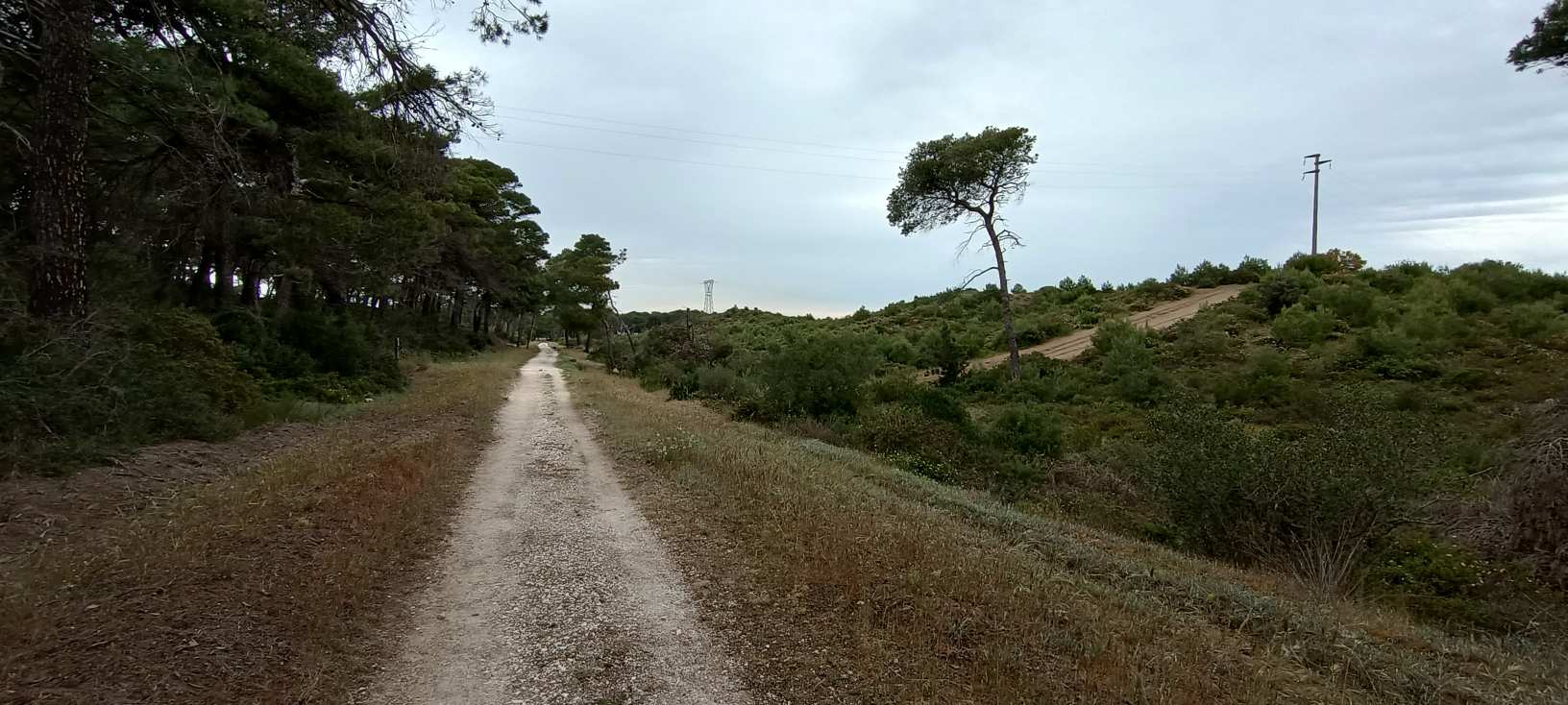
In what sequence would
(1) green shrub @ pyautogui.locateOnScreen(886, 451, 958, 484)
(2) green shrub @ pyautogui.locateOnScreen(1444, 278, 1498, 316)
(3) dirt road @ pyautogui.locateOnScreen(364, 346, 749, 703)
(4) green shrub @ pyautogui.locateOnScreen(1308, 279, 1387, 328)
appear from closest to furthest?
(3) dirt road @ pyautogui.locateOnScreen(364, 346, 749, 703) < (1) green shrub @ pyautogui.locateOnScreen(886, 451, 958, 484) < (2) green shrub @ pyautogui.locateOnScreen(1444, 278, 1498, 316) < (4) green shrub @ pyautogui.locateOnScreen(1308, 279, 1387, 328)

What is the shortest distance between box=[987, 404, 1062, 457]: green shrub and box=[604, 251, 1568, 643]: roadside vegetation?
68 millimetres

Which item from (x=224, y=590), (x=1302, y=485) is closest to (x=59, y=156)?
(x=224, y=590)

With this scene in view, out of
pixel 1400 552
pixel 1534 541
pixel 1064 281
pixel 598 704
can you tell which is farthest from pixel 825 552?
pixel 1064 281

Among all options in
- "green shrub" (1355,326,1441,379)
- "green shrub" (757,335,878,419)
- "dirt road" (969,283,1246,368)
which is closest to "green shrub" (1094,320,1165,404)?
"dirt road" (969,283,1246,368)

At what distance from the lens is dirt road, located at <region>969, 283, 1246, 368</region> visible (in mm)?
28547

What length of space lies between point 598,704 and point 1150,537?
9.31 meters

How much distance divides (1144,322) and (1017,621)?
98.8ft

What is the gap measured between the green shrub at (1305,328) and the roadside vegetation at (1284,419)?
69 millimetres

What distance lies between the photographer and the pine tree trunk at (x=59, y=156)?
26.5ft

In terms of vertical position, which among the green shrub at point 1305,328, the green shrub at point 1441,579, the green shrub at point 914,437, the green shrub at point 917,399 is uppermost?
the green shrub at point 1305,328

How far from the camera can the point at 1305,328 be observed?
856 inches

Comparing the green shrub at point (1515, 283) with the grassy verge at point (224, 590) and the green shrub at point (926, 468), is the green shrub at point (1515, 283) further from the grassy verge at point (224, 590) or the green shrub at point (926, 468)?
the grassy verge at point (224, 590)

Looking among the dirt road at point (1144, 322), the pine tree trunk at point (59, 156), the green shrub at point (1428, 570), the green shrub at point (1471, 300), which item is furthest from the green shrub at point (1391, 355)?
the pine tree trunk at point (59, 156)

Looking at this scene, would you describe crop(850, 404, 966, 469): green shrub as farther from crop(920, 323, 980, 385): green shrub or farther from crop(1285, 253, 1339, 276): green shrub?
crop(1285, 253, 1339, 276): green shrub
